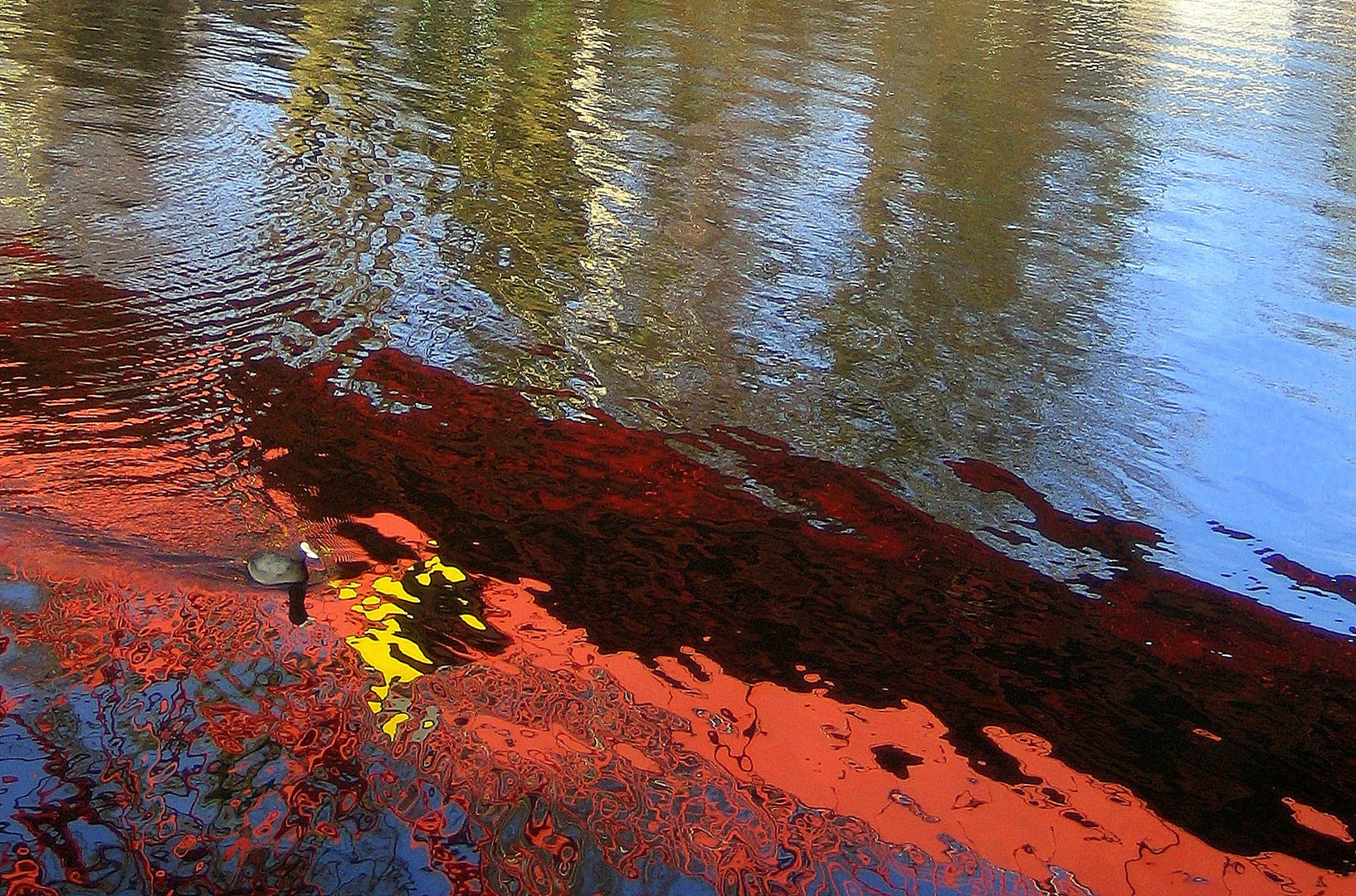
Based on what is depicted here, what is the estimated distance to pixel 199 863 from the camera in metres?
2.52

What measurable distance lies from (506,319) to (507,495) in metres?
1.35

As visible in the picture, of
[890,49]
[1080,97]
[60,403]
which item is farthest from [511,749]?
[890,49]

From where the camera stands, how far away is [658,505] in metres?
3.87

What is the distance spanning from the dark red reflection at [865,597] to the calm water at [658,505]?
16mm

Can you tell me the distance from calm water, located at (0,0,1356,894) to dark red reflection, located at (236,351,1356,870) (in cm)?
2

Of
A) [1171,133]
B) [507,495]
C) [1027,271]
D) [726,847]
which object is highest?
[1171,133]

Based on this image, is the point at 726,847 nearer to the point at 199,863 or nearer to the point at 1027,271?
the point at 199,863

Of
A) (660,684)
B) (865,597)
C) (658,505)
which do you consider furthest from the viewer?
(658,505)

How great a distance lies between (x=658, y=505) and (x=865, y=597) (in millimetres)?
745

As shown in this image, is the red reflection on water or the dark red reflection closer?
the red reflection on water

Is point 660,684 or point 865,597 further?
point 865,597

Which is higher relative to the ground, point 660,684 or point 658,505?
point 658,505

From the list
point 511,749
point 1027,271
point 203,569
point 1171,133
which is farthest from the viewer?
point 1171,133

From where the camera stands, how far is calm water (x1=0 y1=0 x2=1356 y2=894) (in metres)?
2.77
